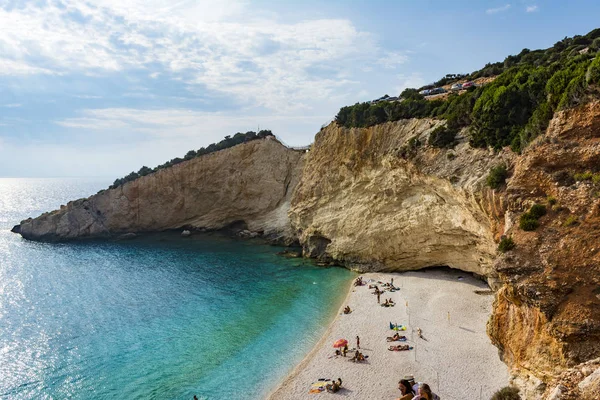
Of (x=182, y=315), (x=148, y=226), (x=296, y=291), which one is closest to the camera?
(x=182, y=315)

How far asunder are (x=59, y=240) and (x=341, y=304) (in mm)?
52555

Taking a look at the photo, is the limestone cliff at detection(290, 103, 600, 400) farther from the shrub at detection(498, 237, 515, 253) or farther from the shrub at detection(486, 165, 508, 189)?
the shrub at detection(486, 165, 508, 189)

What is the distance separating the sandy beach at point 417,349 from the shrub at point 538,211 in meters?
8.85

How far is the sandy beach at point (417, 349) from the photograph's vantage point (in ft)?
62.1

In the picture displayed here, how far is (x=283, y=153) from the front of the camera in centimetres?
5834

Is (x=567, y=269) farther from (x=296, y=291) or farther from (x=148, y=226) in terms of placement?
(x=148, y=226)

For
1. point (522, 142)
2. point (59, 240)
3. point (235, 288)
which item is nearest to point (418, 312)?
point (522, 142)

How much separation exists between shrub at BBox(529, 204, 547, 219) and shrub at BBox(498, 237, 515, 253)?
143 centimetres

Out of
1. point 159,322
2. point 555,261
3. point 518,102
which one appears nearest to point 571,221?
point 555,261

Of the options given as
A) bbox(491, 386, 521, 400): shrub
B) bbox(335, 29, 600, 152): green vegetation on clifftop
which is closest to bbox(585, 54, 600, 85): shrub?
bbox(335, 29, 600, 152): green vegetation on clifftop

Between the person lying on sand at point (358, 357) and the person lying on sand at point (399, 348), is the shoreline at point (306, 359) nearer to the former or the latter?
the person lying on sand at point (358, 357)

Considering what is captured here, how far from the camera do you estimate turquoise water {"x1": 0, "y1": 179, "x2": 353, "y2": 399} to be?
20.8 m

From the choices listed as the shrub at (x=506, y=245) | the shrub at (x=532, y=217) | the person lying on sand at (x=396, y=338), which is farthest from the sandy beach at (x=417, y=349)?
the shrub at (x=532, y=217)

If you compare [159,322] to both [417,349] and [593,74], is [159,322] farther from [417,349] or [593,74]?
[593,74]
